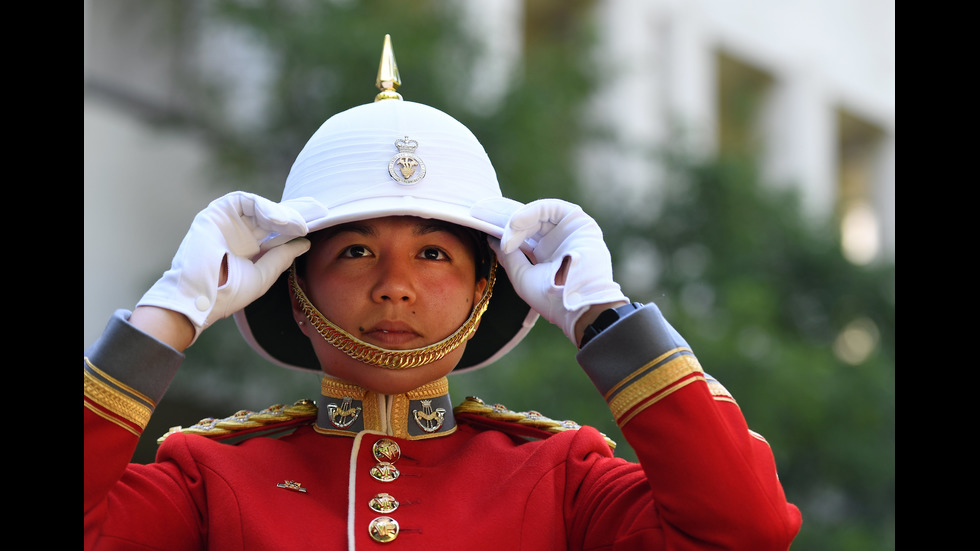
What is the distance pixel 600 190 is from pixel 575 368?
493 centimetres

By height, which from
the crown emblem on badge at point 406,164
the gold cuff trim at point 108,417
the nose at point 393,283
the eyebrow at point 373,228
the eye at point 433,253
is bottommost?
the gold cuff trim at point 108,417

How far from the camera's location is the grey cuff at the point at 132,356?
Result: 258 centimetres

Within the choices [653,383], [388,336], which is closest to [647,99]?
[388,336]

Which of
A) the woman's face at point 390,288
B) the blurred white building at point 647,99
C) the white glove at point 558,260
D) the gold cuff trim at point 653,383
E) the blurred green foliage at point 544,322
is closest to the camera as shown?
the gold cuff trim at point 653,383

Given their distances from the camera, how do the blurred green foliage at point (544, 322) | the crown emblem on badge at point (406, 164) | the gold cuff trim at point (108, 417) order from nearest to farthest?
1. the gold cuff trim at point (108, 417)
2. the crown emblem on badge at point (406, 164)
3. the blurred green foliage at point (544, 322)

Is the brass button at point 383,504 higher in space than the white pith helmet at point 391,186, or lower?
lower

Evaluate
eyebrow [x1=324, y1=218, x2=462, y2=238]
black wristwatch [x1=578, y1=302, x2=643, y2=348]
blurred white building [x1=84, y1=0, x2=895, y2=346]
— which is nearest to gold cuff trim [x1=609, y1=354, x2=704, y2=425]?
black wristwatch [x1=578, y1=302, x2=643, y2=348]

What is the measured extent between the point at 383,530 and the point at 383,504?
9cm

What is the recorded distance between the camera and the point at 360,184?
313 centimetres

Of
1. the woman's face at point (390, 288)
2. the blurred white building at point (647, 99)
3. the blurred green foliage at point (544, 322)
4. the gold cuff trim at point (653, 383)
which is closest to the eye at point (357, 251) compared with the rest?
the woman's face at point (390, 288)

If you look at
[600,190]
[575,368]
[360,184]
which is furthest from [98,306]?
[360,184]

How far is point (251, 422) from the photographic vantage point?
3230 mm

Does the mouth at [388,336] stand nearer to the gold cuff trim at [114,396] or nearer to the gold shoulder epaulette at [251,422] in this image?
the gold shoulder epaulette at [251,422]

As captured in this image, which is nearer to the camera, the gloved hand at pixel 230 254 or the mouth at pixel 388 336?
the gloved hand at pixel 230 254
